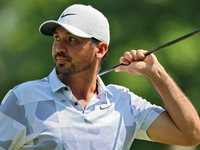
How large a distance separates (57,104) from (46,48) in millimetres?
6772

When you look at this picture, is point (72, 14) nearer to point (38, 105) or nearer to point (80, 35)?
point (80, 35)

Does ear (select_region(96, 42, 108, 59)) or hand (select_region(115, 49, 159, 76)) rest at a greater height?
ear (select_region(96, 42, 108, 59))

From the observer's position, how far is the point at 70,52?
4082 millimetres

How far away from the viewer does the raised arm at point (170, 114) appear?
166 inches

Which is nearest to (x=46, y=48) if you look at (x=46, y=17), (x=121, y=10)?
(x=46, y=17)

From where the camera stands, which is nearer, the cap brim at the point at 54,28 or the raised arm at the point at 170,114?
the cap brim at the point at 54,28

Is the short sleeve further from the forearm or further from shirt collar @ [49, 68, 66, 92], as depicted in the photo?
the forearm

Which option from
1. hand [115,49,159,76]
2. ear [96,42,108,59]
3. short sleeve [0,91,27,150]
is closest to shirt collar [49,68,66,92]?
short sleeve [0,91,27,150]

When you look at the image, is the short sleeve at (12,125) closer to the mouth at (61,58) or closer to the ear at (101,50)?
the mouth at (61,58)

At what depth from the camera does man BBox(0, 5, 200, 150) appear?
382 cm

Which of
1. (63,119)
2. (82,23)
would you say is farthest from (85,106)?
(82,23)

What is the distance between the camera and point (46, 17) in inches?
429

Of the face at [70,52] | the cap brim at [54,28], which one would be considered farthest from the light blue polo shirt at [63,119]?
the cap brim at [54,28]

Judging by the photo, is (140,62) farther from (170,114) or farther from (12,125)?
(12,125)
